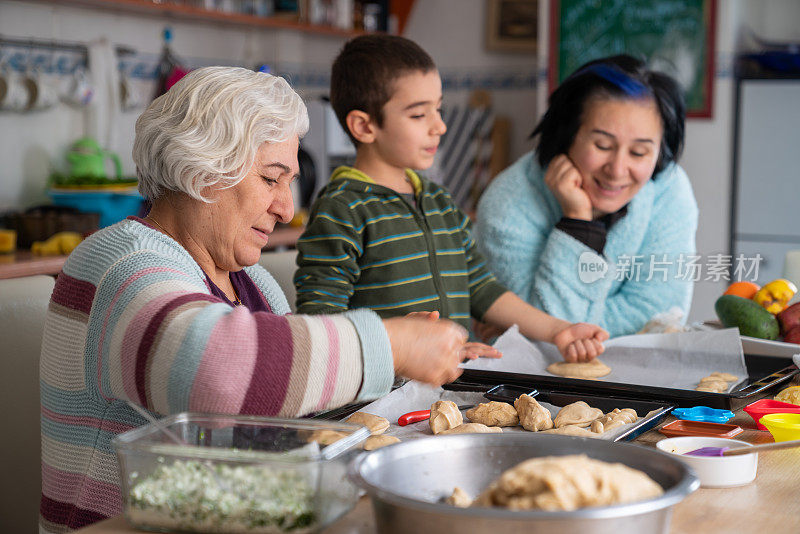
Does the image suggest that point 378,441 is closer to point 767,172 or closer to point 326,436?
point 326,436

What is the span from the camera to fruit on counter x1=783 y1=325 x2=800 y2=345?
178cm

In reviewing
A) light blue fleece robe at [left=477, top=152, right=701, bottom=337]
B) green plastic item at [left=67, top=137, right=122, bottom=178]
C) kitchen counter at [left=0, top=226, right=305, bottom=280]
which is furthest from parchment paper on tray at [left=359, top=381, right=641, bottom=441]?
green plastic item at [left=67, top=137, right=122, bottom=178]

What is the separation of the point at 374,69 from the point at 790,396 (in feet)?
3.61

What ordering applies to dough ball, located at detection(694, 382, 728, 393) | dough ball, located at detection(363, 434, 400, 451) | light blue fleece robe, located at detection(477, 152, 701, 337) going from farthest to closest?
1. light blue fleece robe, located at detection(477, 152, 701, 337)
2. dough ball, located at detection(694, 382, 728, 393)
3. dough ball, located at detection(363, 434, 400, 451)

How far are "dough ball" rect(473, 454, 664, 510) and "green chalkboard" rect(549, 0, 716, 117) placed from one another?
3.85 metres

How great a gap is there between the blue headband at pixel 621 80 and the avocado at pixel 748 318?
571 millimetres

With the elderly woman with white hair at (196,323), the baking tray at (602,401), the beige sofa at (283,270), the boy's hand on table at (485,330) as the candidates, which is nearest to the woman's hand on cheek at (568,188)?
the boy's hand on table at (485,330)

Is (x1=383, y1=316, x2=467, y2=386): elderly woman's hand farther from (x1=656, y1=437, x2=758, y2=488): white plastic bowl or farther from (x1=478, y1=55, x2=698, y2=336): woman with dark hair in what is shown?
(x1=478, y1=55, x2=698, y2=336): woman with dark hair

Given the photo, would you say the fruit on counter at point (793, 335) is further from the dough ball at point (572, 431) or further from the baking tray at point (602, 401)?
the dough ball at point (572, 431)

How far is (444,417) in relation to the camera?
3.94 ft

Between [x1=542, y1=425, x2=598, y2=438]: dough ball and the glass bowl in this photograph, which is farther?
[x1=542, y1=425, x2=598, y2=438]: dough ball

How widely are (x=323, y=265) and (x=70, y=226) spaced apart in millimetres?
1684

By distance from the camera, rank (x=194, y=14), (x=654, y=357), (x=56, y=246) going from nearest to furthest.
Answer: (x=654, y=357)
(x=56, y=246)
(x=194, y=14)

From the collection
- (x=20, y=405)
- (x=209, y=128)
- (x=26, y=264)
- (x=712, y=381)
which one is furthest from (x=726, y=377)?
(x=26, y=264)
